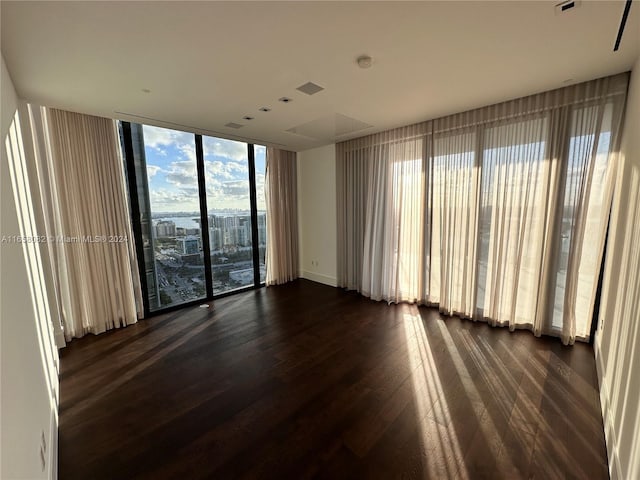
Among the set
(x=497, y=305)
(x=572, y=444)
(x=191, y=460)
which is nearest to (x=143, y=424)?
(x=191, y=460)

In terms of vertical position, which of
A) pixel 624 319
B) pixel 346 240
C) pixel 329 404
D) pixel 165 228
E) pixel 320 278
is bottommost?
pixel 329 404

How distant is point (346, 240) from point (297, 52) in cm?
338

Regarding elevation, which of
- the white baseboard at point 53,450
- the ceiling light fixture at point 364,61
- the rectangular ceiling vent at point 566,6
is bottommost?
the white baseboard at point 53,450

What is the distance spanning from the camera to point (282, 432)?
1.87 meters

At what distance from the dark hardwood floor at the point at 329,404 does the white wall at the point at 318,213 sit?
205 cm

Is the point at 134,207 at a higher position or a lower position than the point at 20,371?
higher

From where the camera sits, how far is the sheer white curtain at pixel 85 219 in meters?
2.98

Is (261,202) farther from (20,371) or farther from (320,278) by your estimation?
(20,371)

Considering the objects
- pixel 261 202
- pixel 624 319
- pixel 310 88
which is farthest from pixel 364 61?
pixel 261 202

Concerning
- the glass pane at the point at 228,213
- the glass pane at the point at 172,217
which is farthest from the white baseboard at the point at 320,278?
the glass pane at the point at 172,217

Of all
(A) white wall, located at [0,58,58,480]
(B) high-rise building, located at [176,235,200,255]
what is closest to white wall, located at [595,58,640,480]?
(A) white wall, located at [0,58,58,480]

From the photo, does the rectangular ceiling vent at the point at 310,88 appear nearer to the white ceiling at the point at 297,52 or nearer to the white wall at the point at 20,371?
the white ceiling at the point at 297,52

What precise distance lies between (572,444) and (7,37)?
4.50 meters

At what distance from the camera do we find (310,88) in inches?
99.0
